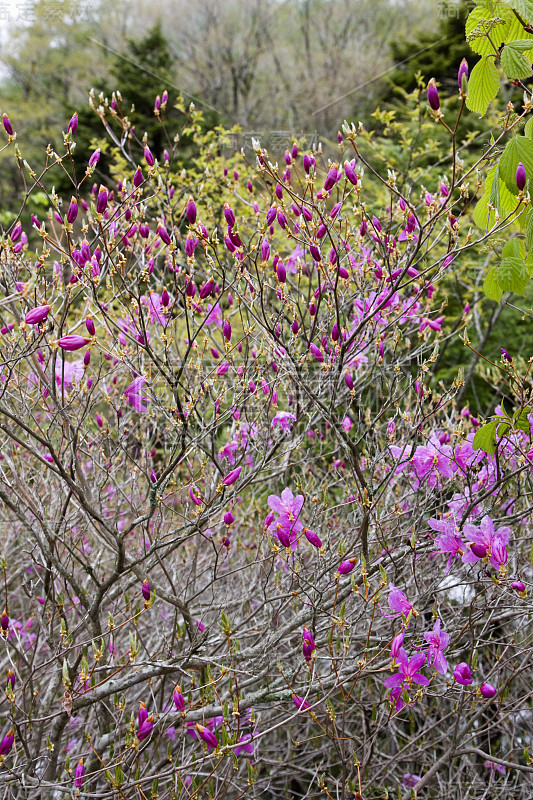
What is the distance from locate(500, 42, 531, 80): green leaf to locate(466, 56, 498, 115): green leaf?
0.37 ft

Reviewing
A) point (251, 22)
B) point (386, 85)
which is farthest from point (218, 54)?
point (386, 85)

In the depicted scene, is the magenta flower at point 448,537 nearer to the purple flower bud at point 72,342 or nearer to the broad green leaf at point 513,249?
the broad green leaf at point 513,249

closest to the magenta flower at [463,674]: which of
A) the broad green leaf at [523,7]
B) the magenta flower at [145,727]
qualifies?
the magenta flower at [145,727]

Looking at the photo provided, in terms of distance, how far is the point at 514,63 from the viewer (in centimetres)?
99

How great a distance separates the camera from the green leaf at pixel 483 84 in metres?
1.11

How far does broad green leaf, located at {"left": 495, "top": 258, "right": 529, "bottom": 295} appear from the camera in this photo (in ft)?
3.92

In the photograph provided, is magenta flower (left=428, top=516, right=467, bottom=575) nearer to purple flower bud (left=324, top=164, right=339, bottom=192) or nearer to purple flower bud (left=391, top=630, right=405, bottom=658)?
purple flower bud (left=391, top=630, right=405, bottom=658)

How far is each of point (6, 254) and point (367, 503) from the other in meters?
1.26

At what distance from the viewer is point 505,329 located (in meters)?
5.02

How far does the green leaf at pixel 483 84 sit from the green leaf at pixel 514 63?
11 centimetres

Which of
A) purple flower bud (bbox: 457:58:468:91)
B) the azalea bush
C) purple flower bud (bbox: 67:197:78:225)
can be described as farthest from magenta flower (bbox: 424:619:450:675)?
purple flower bud (bbox: 67:197:78:225)

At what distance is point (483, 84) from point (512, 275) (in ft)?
1.23

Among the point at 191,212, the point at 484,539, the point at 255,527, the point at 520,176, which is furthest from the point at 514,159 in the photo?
the point at 255,527

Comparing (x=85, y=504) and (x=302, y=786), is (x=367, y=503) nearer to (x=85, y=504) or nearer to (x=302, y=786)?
(x=85, y=504)
